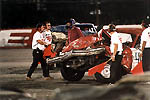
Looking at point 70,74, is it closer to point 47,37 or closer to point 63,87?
point 63,87

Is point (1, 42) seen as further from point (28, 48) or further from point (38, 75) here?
point (38, 75)

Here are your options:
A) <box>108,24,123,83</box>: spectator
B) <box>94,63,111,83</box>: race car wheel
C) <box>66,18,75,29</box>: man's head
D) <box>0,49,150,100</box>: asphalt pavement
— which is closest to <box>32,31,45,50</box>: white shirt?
<box>66,18,75,29</box>: man's head

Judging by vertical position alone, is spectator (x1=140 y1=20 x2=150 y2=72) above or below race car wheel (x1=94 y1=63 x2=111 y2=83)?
above

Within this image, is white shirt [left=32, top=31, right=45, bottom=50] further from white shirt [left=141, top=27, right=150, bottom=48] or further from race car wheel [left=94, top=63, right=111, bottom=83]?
white shirt [left=141, top=27, right=150, bottom=48]

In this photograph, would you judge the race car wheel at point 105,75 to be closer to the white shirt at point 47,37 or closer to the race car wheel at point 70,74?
the race car wheel at point 70,74

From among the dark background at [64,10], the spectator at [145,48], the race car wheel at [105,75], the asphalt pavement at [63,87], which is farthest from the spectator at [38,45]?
the dark background at [64,10]

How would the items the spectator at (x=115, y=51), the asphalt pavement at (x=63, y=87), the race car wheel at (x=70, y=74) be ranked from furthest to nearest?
1. the race car wheel at (x=70, y=74)
2. the spectator at (x=115, y=51)
3. the asphalt pavement at (x=63, y=87)

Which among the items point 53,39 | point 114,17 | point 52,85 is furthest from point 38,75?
point 114,17

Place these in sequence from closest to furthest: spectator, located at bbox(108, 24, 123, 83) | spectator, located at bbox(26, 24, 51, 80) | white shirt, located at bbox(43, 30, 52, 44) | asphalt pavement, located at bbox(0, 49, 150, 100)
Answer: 1. asphalt pavement, located at bbox(0, 49, 150, 100)
2. spectator, located at bbox(108, 24, 123, 83)
3. spectator, located at bbox(26, 24, 51, 80)
4. white shirt, located at bbox(43, 30, 52, 44)

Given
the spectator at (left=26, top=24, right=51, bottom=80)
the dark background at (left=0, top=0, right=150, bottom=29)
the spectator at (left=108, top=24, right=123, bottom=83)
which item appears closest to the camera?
the spectator at (left=108, top=24, right=123, bottom=83)

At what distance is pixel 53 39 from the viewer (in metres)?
14.9

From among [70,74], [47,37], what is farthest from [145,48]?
[47,37]

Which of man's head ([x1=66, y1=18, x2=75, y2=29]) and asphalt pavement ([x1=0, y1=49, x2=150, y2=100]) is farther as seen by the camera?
man's head ([x1=66, y1=18, x2=75, y2=29])

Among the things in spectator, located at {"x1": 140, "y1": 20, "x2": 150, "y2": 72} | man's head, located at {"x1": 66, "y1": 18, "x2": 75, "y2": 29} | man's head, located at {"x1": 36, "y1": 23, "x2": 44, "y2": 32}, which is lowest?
spectator, located at {"x1": 140, "y1": 20, "x2": 150, "y2": 72}
